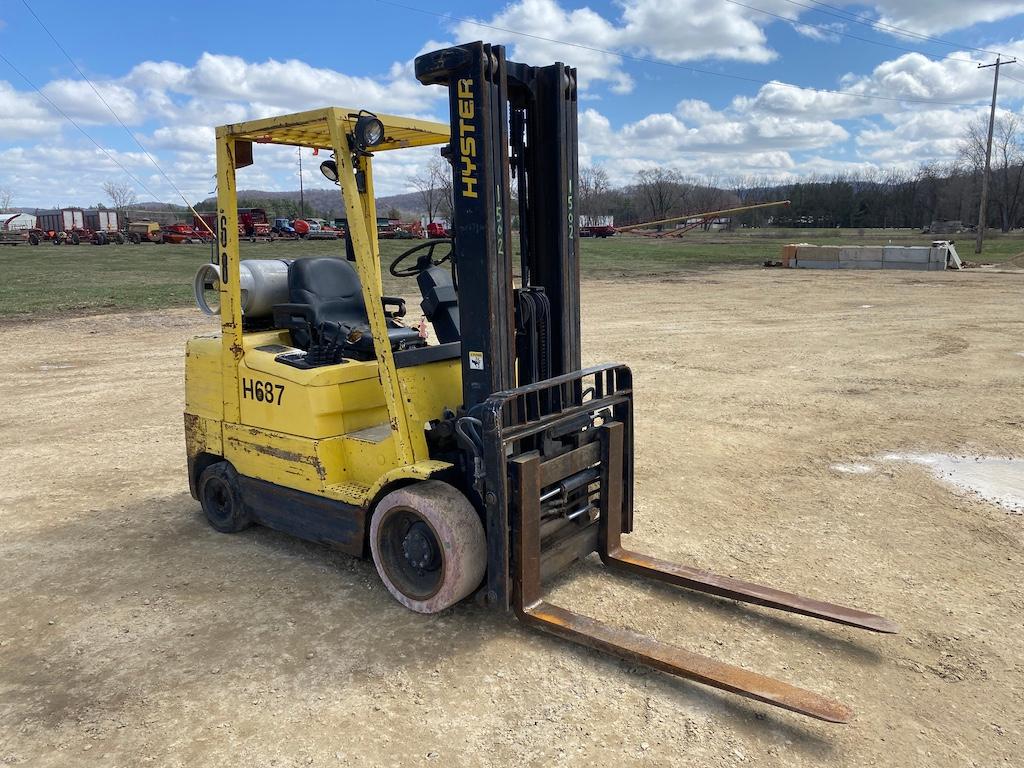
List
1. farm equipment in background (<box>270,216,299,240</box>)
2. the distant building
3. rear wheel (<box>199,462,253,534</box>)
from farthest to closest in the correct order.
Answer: the distant building < farm equipment in background (<box>270,216,299,240</box>) < rear wheel (<box>199,462,253,534</box>)

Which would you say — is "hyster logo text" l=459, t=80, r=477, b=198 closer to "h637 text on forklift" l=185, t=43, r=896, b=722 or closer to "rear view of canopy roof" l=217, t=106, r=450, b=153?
"h637 text on forklift" l=185, t=43, r=896, b=722

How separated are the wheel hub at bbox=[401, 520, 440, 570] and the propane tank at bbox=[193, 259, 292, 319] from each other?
2021mm

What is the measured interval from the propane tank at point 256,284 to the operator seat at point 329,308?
100mm

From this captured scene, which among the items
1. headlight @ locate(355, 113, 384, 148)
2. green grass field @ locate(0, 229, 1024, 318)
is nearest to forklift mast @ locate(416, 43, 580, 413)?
headlight @ locate(355, 113, 384, 148)

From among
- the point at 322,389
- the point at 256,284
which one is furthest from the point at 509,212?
the point at 256,284

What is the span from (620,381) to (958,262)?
3082 centimetres

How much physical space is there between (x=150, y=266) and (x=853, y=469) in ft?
101

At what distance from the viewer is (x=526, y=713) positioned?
356 centimetres

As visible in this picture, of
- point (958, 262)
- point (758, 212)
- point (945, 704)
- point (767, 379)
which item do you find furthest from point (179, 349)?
point (758, 212)

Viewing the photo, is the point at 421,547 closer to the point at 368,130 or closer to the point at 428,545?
the point at 428,545

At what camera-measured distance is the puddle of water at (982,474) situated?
6.30 m

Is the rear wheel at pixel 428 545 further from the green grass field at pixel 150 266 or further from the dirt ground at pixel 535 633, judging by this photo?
the green grass field at pixel 150 266

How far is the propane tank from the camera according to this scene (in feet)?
17.4

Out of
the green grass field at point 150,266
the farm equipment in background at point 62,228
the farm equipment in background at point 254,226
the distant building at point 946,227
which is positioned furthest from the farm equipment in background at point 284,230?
the distant building at point 946,227
